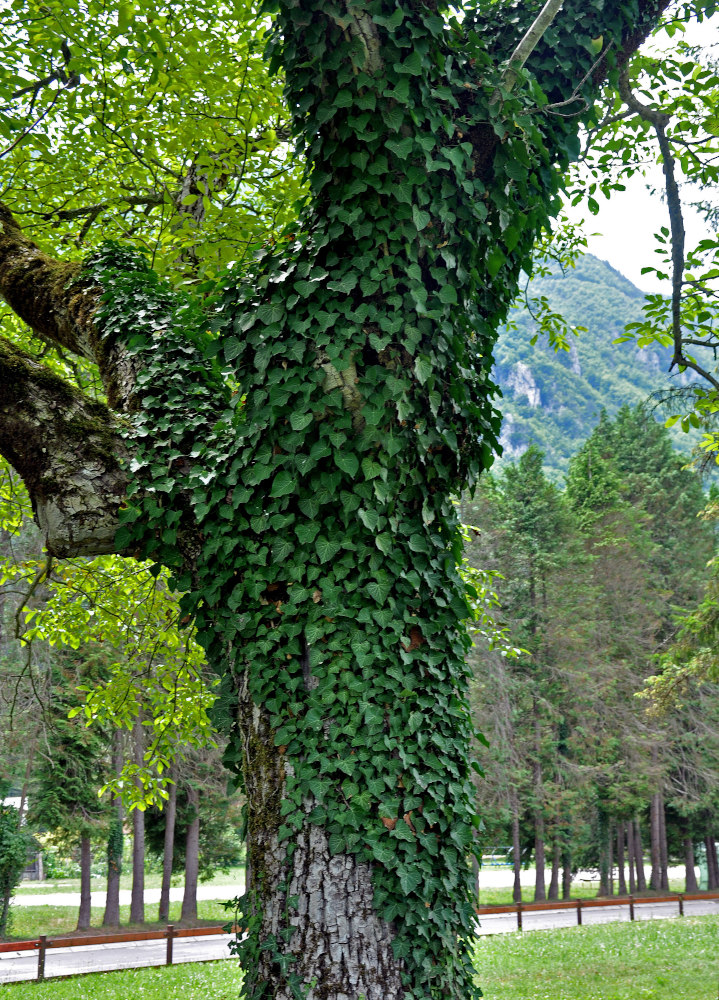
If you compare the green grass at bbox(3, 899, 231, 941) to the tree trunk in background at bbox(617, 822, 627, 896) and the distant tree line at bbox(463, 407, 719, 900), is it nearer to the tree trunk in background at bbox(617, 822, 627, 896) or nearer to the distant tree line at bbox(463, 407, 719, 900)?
the distant tree line at bbox(463, 407, 719, 900)

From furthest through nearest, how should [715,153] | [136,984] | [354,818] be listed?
[136,984] < [715,153] < [354,818]

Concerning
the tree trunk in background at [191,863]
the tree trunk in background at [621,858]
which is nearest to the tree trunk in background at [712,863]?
the tree trunk in background at [621,858]

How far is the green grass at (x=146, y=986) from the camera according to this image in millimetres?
10016

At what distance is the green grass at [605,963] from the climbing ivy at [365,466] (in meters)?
9.22

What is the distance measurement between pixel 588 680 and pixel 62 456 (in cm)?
2297

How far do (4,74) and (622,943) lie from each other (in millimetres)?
16312

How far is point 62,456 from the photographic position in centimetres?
348

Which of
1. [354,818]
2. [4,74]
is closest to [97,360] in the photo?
[4,74]

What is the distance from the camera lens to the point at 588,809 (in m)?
26.0

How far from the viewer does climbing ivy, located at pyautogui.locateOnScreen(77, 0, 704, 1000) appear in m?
2.87

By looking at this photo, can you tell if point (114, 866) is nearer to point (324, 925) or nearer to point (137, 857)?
point (137, 857)

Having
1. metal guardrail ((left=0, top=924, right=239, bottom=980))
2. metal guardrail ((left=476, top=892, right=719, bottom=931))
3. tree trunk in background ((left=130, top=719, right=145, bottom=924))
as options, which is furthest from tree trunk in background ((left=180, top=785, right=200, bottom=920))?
metal guardrail ((left=476, top=892, right=719, bottom=931))

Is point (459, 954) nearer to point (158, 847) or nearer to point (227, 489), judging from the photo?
point (227, 489)

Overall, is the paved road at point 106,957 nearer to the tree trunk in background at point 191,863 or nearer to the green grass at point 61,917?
the tree trunk in background at point 191,863
